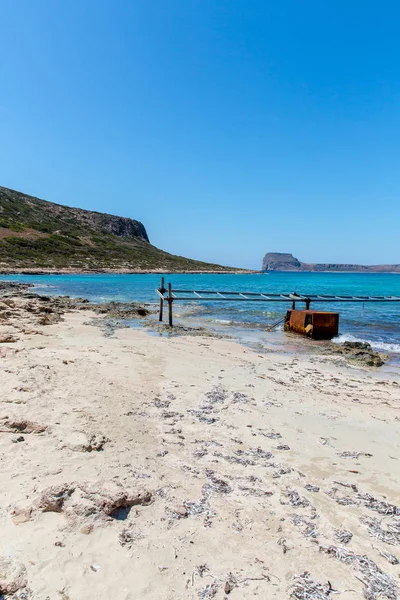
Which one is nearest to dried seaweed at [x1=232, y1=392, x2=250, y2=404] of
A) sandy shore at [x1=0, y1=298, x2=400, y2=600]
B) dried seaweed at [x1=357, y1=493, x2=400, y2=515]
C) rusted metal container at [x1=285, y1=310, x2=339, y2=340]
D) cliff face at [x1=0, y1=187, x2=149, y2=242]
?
sandy shore at [x1=0, y1=298, x2=400, y2=600]

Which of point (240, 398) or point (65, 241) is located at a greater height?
point (65, 241)

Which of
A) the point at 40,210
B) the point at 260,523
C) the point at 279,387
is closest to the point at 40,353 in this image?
the point at 279,387

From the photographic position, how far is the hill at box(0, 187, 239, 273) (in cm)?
5875

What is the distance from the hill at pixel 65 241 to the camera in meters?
58.8

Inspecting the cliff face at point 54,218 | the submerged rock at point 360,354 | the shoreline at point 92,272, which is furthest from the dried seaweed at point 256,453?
the cliff face at point 54,218

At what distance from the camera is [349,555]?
2994mm

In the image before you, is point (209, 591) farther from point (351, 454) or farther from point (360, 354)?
point (360, 354)

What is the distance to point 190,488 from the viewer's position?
148 inches

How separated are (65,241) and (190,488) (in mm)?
74433

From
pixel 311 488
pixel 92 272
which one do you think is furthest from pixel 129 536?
pixel 92 272

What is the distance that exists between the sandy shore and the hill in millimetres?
48955

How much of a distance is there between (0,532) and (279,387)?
5.83 metres

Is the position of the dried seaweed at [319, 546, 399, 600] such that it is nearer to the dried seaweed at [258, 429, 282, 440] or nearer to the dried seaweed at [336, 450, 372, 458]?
the dried seaweed at [336, 450, 372, 458]

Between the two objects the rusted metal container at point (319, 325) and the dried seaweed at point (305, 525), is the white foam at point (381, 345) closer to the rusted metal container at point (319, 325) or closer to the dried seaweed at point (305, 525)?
the rusted metal container at point (319, 325)
